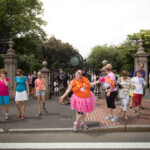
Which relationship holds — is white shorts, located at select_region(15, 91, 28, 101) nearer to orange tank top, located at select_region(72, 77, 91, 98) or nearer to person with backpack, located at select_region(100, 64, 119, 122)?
orange tank top, located at select_region(72, 77, 91, 98)

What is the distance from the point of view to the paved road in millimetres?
4207

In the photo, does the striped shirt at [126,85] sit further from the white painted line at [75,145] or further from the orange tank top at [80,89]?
the white painted line at [75,145]

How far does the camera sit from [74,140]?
15.1 feet

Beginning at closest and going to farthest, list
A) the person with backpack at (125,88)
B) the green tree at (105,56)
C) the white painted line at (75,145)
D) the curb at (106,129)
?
the white painted line at (75,145)
the curb at (106,129)
the person with backpack at (125,88)
the green tree at (105,56)

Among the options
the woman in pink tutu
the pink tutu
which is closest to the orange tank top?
the woman in pink tutu

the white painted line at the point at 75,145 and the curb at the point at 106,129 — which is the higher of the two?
the curb at the point at 106,129

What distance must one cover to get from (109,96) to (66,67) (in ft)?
25.0

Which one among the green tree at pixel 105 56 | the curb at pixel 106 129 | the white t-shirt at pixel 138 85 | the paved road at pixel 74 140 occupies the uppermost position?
the green tree at pixel 105 56

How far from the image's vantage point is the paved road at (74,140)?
4.21m

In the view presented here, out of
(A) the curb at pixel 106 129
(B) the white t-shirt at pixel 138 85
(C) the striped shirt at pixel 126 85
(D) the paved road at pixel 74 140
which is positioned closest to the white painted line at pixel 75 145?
(D) the paved road at pixel 74 140

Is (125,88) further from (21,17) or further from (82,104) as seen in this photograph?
(21,17)

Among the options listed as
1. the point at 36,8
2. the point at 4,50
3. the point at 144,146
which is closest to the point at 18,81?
the point at 144,146

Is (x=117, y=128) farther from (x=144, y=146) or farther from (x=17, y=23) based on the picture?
(x=17, y=23)

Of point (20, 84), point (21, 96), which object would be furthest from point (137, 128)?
point (20, 84)
